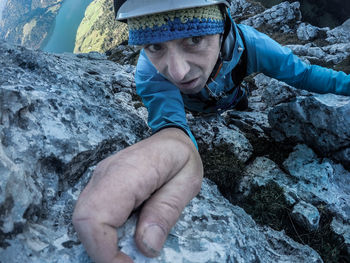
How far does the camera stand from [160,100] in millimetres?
3562

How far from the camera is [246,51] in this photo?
4035 millimetres

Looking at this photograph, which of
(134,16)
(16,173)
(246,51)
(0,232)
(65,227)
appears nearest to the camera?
(0,232)

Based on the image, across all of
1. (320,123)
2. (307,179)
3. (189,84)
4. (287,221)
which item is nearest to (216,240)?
(287,221)

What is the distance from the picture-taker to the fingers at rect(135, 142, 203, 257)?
179cm

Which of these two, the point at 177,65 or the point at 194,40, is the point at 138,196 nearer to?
the point at 177,65

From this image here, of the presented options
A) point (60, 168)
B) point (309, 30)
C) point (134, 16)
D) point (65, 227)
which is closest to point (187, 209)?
point (65, 227)

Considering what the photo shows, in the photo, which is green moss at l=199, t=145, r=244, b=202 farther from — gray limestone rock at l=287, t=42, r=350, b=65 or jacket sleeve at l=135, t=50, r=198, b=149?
gray limestone rock at l=287, t=42, r=350, b=65

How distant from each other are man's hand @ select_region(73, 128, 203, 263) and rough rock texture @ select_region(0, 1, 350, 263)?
264 mm

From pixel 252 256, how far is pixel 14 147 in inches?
109

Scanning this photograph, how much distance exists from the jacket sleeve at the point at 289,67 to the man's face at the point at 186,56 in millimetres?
1414

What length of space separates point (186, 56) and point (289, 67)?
244 cm

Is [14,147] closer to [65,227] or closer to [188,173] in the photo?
[65,227]

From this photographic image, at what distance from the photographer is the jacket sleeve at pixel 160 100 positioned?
3213mm

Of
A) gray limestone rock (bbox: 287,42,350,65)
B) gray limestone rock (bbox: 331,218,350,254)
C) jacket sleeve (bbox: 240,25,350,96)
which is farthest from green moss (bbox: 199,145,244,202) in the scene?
gray limestone rock (bbox: 287,42,350,65)
